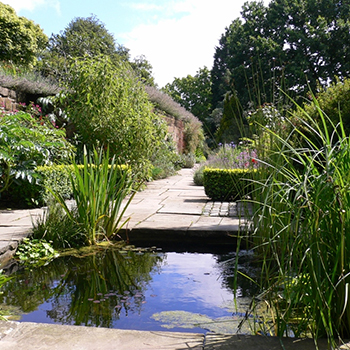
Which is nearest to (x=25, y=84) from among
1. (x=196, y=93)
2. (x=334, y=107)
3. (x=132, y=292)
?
(x=334, y=107)

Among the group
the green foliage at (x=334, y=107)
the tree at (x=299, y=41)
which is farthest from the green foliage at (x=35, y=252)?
the tree at (x=299, y=41)

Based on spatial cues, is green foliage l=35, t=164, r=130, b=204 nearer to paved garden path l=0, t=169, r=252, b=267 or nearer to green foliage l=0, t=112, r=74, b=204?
green foliage l=0, t=112, r=74, b=204

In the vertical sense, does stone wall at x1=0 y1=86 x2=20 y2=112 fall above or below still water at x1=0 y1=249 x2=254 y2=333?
above

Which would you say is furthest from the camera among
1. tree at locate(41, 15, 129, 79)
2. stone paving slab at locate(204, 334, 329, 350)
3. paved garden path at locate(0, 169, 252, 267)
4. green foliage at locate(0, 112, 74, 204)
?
tree at locate(41, 15, 129, 79)

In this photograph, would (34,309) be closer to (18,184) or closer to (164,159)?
(18,184)

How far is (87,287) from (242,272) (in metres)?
1.14

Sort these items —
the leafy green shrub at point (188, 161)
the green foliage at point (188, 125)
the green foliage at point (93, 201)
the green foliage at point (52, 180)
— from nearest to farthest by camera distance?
the green foliage at point (93, 201), the green foliage at point (52, 180), the green foliage at point (188, 125), the leafy green shrub at point (188, 161)

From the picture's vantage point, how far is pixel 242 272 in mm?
3057

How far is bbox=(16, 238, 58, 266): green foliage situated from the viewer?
3316mm

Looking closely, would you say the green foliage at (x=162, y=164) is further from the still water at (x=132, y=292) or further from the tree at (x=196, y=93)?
the tree at (x=196, y=93)

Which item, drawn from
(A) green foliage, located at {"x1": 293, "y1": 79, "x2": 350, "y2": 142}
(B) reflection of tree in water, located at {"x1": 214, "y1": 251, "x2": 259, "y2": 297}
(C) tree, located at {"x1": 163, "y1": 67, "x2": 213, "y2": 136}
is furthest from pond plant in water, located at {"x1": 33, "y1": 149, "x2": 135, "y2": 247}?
(C) tree, located at {"x1": 163, "y1": 67, "x2": 213, "y2": 136}

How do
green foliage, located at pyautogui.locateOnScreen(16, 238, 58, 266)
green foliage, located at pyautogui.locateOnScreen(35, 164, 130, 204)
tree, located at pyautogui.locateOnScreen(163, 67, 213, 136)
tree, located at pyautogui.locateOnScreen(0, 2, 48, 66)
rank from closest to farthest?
1. green foliage, located at pyautogui.locateOnScreen(16, 238, 58, 266)
2. green foliage, located at pyautogui.locateOnScreen(35, 164, 130, 204)
3. tree, located at pyautogui.locateOnScreen(0, 2, 48, 66)
4. tree, located at pyautogui.locateOnScreen(163, 67, 213, 136)

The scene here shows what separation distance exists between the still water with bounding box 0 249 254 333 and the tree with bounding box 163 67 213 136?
33085 millimetres

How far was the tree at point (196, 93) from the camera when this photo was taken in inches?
1496
